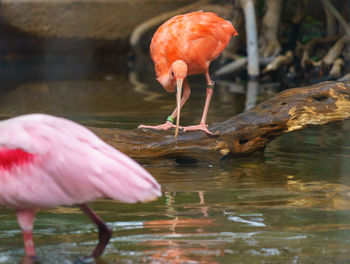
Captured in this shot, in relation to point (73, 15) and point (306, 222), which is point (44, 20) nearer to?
point (73, 15)

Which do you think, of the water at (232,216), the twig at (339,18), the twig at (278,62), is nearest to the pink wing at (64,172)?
the water at (232,216)

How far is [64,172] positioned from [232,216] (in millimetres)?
1398

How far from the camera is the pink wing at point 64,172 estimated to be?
10.2 feet

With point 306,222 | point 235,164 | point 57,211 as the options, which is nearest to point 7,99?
point 235,164

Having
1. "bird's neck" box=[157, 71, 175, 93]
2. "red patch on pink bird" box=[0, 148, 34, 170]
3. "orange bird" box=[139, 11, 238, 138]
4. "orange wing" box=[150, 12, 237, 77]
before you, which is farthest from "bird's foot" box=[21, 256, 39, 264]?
"orange wing" box=[150, 12, 237, 77]

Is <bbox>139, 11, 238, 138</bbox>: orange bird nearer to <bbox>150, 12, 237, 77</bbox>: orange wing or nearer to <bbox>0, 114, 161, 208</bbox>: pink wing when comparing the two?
<bbox>150, 12, 237, 77</bbox>: orange wing

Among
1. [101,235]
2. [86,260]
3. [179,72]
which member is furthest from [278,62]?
[86,260]

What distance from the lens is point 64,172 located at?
317cm

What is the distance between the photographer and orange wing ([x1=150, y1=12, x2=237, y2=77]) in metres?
6.34

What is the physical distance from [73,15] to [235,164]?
11604 mm

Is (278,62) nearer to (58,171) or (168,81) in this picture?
(168,81)

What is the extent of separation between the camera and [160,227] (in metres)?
3.96

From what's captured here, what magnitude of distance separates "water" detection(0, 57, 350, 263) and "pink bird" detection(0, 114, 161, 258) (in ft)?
1.24

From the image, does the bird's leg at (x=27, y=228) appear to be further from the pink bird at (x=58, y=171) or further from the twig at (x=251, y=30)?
the twig at (x=251, y=30)
